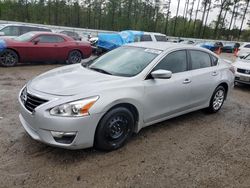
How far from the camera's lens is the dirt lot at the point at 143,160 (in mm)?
3078

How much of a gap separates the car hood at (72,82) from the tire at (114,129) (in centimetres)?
42

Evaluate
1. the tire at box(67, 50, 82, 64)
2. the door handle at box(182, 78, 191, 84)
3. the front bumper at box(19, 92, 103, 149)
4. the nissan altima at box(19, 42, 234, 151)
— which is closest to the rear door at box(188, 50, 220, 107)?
the nissan altima at box(19, 42, 234, 151)

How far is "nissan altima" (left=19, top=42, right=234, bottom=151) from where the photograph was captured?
3.21 metres

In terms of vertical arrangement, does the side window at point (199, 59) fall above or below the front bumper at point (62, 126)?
above

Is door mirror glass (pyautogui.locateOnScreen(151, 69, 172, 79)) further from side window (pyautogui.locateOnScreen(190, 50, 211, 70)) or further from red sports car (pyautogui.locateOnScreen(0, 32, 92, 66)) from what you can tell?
red sports car (pyautogui.locateOnScreen(0, 32, 92, 66))

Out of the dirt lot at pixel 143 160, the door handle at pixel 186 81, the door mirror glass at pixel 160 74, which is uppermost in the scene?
the door mirror glass at pixel 160 74

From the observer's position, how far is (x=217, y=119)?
545 centimetres

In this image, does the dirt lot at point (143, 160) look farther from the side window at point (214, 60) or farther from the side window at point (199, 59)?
the side window at point (214, 60)

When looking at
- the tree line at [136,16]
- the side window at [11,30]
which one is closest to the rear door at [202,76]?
the side window at [11,30]

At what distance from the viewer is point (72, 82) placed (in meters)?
3.62

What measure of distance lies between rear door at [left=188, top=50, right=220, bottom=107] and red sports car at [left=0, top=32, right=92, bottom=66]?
6944 mm

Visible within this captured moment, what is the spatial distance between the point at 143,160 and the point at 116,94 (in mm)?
1010

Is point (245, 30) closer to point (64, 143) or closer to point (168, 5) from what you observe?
point (168, 5)

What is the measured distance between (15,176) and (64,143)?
0.68 meters
